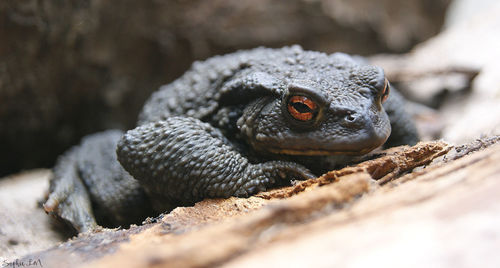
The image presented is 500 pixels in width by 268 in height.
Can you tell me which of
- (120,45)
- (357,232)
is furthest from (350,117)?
(120,45)

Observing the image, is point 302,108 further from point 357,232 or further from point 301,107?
point 357,232

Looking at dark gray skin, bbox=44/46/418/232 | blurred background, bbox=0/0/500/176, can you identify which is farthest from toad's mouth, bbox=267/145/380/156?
blurred background, bbox=0/0/500/176

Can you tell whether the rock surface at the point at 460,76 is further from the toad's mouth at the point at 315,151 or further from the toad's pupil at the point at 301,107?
the toad's pupil at the point at 301,107

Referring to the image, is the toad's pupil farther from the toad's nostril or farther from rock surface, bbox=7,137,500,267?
rock surface, bbox=7,137,500,267

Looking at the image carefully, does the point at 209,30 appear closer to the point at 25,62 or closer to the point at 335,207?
the point at 25,62

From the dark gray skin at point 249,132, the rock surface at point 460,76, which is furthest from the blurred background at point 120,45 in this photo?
the dark gray skin at point 249,132

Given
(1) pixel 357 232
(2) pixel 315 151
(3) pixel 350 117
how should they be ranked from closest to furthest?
(1) pixel 357 232 → (3) pixel 350 117 → (2) pixel 315 151
